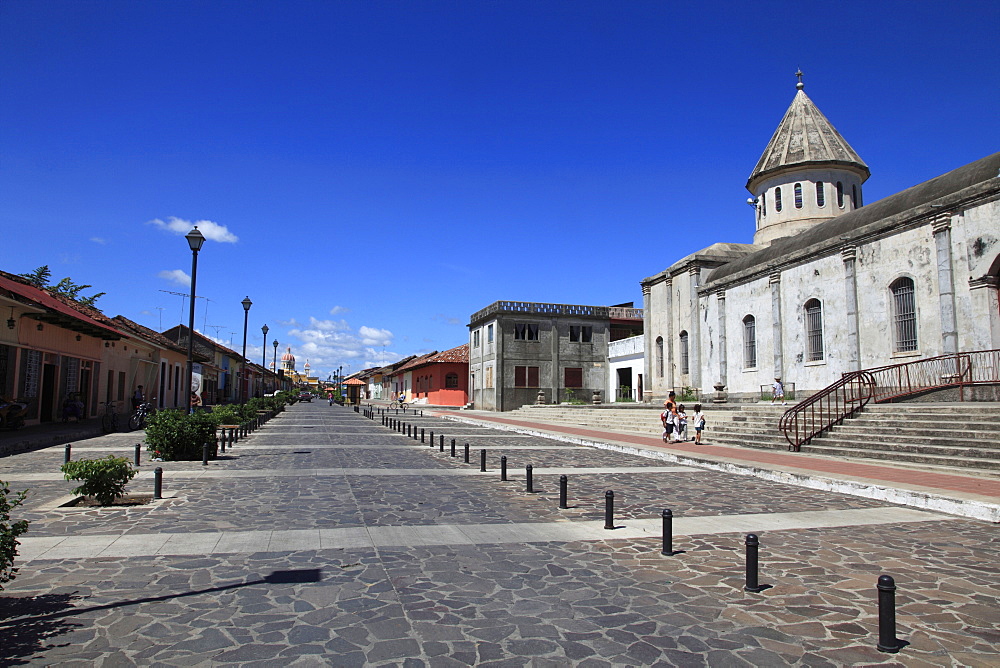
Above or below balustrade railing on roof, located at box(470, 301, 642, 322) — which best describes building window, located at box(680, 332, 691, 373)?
below

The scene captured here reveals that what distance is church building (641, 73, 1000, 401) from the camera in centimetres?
1870

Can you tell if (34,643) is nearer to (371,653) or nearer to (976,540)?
(371,653)

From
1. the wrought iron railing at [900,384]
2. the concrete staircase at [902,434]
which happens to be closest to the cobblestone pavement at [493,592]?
the concrete staircase at [902,434]

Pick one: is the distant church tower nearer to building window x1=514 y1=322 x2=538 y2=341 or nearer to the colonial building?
the colonial building

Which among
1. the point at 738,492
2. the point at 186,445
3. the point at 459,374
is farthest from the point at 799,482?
the point at 459,374

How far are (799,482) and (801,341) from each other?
15.1 m

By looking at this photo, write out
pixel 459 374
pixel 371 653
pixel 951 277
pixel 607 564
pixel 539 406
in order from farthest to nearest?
pixel 459 374 → pixel 539 406 → pixel 951 277 → pixel 607 564 → pixel 371 653

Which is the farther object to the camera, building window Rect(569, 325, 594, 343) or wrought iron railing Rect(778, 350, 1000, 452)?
building window Rect(569, 325, 594, 343)

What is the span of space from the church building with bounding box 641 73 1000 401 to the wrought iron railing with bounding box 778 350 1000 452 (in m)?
0.45

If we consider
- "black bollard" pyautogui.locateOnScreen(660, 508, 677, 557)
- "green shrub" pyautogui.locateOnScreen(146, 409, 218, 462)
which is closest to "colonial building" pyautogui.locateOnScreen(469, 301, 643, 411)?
"green shrub" pyautogui.locateOnScreen(146, 409, 218, 462)

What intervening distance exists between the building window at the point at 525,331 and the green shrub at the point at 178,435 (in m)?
33.8

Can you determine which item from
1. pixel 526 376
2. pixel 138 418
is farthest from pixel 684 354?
pixel 138 418

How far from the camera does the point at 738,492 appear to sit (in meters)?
11.2

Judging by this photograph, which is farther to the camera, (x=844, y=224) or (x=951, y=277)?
(x=844, y=224)
